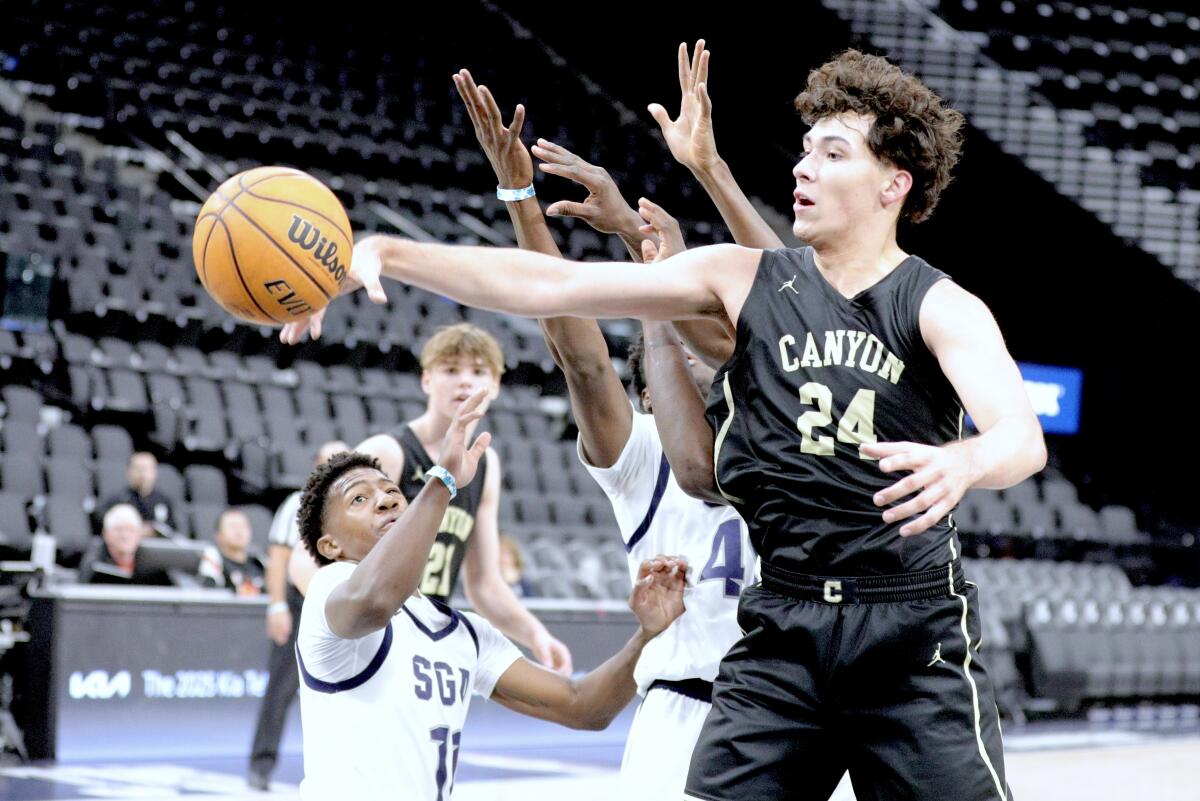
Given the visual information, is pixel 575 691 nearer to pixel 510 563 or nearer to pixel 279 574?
pixel 279 574

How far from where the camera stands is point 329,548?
317 cm

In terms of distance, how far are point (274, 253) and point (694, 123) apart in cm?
104

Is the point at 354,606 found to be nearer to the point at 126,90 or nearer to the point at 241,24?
the point at 126,90

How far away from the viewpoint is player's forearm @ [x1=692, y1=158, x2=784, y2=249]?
3.15 m

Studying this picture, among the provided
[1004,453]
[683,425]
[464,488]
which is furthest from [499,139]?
[464,488]

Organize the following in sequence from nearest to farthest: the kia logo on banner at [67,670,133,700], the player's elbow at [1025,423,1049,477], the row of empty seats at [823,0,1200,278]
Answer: the player's elbow at [1025,423,1049,477]
the kia logo on banner at [67,670,133,700]
the row of empty seats at [823,0,1200,278]

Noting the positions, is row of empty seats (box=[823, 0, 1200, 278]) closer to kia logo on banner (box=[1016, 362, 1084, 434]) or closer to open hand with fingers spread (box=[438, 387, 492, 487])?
kia logo on banner (box=[1016, 362, 1084, 434])

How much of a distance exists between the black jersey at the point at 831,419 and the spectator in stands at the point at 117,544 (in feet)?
20.4

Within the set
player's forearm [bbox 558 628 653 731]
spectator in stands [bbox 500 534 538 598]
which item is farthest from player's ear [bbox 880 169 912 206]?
spectator in stands [bbox 500 534 538 598]

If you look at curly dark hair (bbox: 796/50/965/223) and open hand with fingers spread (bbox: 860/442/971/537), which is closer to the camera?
open hand with fingers spread (bbox: 860/442/971/537)

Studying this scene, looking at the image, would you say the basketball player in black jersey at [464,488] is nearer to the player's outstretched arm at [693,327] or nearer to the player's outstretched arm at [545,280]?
the player's outstretched arm at [693,327]

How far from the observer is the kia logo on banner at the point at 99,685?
23.7 feet

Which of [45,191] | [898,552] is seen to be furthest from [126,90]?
[898,552]

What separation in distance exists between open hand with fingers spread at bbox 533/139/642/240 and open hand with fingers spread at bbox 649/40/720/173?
0.17 meters
